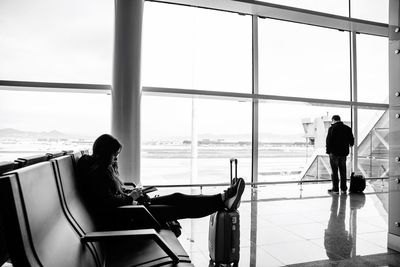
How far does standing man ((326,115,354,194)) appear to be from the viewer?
18.7ft

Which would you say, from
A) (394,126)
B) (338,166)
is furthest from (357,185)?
(394,126)

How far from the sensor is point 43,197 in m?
1.08

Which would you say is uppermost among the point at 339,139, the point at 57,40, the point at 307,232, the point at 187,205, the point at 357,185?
the point at 57,40

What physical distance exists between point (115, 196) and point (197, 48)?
4484 millimetres

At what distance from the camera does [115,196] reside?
193 cm

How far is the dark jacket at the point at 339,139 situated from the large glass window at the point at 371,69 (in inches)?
55.4

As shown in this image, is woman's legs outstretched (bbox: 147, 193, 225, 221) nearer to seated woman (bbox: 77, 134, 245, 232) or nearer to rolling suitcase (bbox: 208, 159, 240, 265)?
seated woman (bbox: 77, 134, 245, 232)

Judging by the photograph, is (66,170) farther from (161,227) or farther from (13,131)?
(13,131)

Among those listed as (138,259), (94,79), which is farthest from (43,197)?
(94,79)

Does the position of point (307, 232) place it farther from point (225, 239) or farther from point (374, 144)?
point (374, 144)

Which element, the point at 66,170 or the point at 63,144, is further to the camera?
the point at 63,144

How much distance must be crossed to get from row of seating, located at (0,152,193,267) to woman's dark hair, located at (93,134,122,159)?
37cm

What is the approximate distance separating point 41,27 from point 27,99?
1176 mm

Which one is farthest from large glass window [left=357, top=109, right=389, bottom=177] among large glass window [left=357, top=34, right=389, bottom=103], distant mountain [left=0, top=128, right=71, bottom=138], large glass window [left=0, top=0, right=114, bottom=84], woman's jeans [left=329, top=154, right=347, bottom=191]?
distant mountain [left=0, top=128, right=71, bottom=138]
